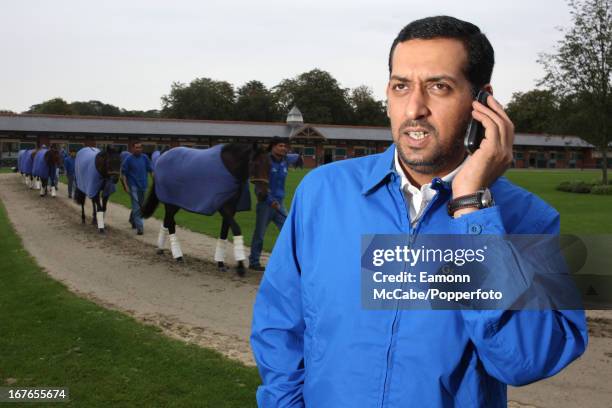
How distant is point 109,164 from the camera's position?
13.1m

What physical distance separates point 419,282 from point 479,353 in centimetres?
24

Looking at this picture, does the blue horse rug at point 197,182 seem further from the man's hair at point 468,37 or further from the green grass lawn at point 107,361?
the man's hair at point 468,37

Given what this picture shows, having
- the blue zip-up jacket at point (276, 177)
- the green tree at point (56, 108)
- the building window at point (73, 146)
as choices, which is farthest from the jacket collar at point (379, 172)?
the green tree at point (56, 108)

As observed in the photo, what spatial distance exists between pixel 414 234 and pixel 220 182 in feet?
25.6

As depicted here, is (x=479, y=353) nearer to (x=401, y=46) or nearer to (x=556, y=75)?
(x=401, y=46)

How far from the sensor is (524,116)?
72812 mm

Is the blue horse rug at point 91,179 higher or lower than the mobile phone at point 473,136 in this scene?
lower

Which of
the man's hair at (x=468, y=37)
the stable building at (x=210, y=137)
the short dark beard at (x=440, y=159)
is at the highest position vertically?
the stable building at (x=210, y=137)

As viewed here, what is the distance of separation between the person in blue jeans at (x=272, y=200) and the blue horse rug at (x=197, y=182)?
40 cm

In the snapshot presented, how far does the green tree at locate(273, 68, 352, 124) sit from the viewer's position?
78438mm

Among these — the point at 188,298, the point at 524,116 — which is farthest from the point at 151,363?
the point at 524,116

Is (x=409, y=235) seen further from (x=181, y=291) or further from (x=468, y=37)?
(x=181, y=291)

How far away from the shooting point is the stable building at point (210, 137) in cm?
4797

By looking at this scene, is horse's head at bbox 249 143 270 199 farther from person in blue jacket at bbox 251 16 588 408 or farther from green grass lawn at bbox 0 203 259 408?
person in blue jacket at bbox 251 16 588 408
